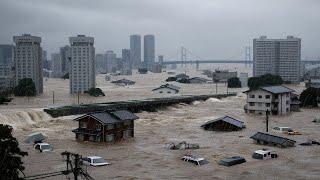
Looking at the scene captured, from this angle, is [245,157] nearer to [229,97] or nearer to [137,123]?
[137,123]

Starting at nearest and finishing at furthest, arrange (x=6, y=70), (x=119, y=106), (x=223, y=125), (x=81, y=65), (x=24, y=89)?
(x=223, y=125)
(x=119, y=106)
(x=24, y=89)
(x=81, y=65)
(x=6, y=70)

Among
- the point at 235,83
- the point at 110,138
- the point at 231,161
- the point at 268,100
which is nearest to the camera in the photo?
the point at 231,161

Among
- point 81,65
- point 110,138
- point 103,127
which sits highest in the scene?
point 81,65

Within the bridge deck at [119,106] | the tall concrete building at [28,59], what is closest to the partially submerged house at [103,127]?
the bridge deck at [119,106]

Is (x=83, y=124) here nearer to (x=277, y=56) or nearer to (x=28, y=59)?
(x=28, y=59)

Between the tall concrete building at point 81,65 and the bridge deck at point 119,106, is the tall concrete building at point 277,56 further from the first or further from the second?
the bridge deck at point 119,106

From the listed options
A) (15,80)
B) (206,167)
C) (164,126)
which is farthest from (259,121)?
(15,80)

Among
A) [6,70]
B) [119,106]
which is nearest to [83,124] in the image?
[119,106]
